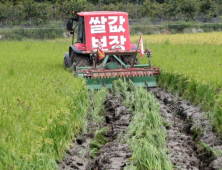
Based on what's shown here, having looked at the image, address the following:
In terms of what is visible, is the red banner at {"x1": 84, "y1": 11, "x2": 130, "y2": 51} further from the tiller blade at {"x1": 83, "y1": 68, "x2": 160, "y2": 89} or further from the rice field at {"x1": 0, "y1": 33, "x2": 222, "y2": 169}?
the rice field at {"x1": 0, "y1": 33, "x2": 222, "y2": 169}

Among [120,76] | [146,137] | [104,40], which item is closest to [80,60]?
[104,40]

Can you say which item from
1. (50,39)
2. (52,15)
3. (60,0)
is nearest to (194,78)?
(50,39)

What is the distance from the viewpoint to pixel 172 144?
431 cm

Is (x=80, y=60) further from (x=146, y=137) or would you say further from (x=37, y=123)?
(x=37, y=123)

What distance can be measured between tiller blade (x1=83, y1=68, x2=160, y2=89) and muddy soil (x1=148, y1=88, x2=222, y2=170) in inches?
66.7

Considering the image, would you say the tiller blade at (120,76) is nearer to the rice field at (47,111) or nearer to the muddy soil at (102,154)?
the rice field at (47,111)

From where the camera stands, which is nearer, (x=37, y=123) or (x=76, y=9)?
(x=37, y=123)

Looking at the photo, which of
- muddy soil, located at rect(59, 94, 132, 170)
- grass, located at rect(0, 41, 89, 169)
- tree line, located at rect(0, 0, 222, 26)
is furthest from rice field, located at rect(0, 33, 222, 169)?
tree line, located at rect(0, 0, 222, 26)

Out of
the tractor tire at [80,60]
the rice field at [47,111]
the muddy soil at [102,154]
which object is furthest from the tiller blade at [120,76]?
the muddy soil at [102,154]

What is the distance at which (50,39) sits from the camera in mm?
29016

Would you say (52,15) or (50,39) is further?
(52,15)

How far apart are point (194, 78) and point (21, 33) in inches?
943

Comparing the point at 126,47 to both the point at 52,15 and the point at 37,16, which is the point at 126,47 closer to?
the point at 37,16

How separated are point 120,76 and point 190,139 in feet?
11.8
